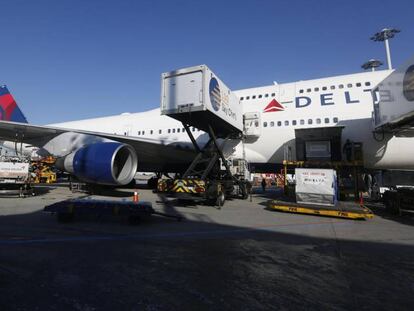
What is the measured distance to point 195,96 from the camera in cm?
821

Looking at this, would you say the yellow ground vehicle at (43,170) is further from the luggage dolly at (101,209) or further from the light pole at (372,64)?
the light pole at (372,64)

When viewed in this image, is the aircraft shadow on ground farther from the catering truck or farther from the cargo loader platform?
the catering truck

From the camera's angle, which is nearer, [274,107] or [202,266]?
[202,266]

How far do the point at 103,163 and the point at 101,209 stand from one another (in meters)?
2.93

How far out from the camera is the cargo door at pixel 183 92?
8188mm

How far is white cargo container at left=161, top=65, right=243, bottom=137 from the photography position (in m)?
8.17

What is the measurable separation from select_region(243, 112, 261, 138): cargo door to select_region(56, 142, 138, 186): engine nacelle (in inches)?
189

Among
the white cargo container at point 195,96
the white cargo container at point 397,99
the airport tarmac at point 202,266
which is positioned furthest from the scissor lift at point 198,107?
the white cargo container at point 397,99

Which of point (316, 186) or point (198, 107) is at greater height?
point (198, 107)

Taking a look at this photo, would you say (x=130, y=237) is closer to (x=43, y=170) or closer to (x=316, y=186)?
(x=316, y=186)

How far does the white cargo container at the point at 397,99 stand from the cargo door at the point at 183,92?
18.0 feet

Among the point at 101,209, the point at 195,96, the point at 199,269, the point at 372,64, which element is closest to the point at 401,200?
the point at 195,96

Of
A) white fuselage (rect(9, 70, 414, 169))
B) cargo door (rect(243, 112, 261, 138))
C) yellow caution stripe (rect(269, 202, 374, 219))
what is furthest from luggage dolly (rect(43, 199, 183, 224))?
cargo door (rect(243, 112, 261, 138))

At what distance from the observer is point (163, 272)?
3158mm
